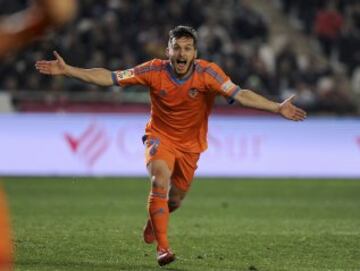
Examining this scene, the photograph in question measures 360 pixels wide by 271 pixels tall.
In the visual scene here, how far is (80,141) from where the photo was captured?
18641mm

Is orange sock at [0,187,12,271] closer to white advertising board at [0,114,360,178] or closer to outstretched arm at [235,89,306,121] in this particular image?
outstretched arm at [235,89,306,121]

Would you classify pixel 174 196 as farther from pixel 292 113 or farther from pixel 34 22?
pixel 34 22

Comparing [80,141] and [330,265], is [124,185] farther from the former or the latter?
[330,265]

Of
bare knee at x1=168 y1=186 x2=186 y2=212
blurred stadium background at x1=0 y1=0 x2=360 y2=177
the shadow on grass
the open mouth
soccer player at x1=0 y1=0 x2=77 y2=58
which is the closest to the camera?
soccer player at x1=0 y1=0 x2=77 y2=58

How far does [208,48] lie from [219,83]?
13.0 meters

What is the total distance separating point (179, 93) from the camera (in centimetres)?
890

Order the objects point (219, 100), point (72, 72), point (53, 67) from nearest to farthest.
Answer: point (53, 67) → point (72, 72) → point (219, 100)

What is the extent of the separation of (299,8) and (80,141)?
27.7 ft

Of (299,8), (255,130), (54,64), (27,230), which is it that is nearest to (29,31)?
(54,64)

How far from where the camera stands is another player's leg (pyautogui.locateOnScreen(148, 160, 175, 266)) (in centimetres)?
841

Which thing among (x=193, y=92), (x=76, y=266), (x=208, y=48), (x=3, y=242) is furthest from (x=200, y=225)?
(x=208, y=48)

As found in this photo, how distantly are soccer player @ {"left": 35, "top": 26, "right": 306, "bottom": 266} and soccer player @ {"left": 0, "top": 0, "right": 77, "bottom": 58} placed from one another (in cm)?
393

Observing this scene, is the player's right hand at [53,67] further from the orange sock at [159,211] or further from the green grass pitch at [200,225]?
the green grass pitch at [200,225]

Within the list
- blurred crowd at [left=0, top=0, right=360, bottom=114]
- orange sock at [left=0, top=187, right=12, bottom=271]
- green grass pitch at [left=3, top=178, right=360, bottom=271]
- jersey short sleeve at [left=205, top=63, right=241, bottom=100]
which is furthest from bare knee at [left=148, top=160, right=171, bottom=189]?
blurred crowd at [left=0, top=0, right=360, bottom=114]
